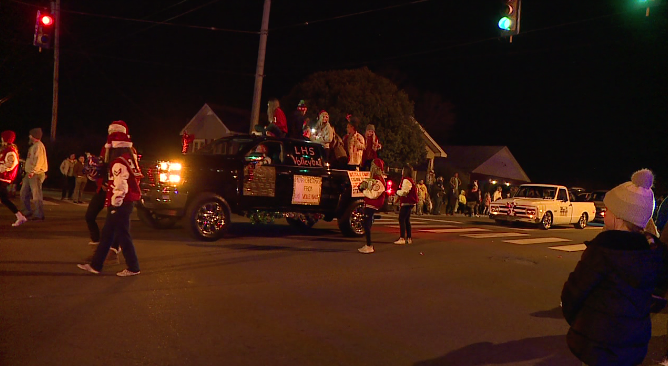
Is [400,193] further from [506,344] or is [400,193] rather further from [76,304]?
[76,304]

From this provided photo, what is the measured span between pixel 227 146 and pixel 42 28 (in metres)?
10.4

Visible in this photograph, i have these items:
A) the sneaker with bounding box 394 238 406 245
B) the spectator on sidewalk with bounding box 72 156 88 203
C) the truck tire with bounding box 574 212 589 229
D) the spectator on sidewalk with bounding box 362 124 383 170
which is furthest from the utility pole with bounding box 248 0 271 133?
the truck tire with bounding box 574 212 589 229

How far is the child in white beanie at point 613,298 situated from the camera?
341 centimetres

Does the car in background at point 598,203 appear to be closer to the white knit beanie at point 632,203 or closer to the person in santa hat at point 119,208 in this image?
the person in santa hat at point 119,208

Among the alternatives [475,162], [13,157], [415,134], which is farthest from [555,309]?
[475,162]

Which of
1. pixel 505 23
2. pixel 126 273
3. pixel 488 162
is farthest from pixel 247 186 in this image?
pixel 488 162

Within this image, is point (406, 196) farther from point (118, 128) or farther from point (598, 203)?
point (598, 203)

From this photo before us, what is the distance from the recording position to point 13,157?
12.0m

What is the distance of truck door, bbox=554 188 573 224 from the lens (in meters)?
22.2

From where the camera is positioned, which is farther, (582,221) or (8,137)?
(582,221)

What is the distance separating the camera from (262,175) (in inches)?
487

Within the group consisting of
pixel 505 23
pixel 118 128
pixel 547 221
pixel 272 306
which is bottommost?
pixel 272 306

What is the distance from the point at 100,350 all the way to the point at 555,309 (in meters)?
5.81

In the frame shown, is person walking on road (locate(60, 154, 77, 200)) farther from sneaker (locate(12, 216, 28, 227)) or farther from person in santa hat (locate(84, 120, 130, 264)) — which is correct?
person in santa hat (locate(84, 120, 130, 264))
